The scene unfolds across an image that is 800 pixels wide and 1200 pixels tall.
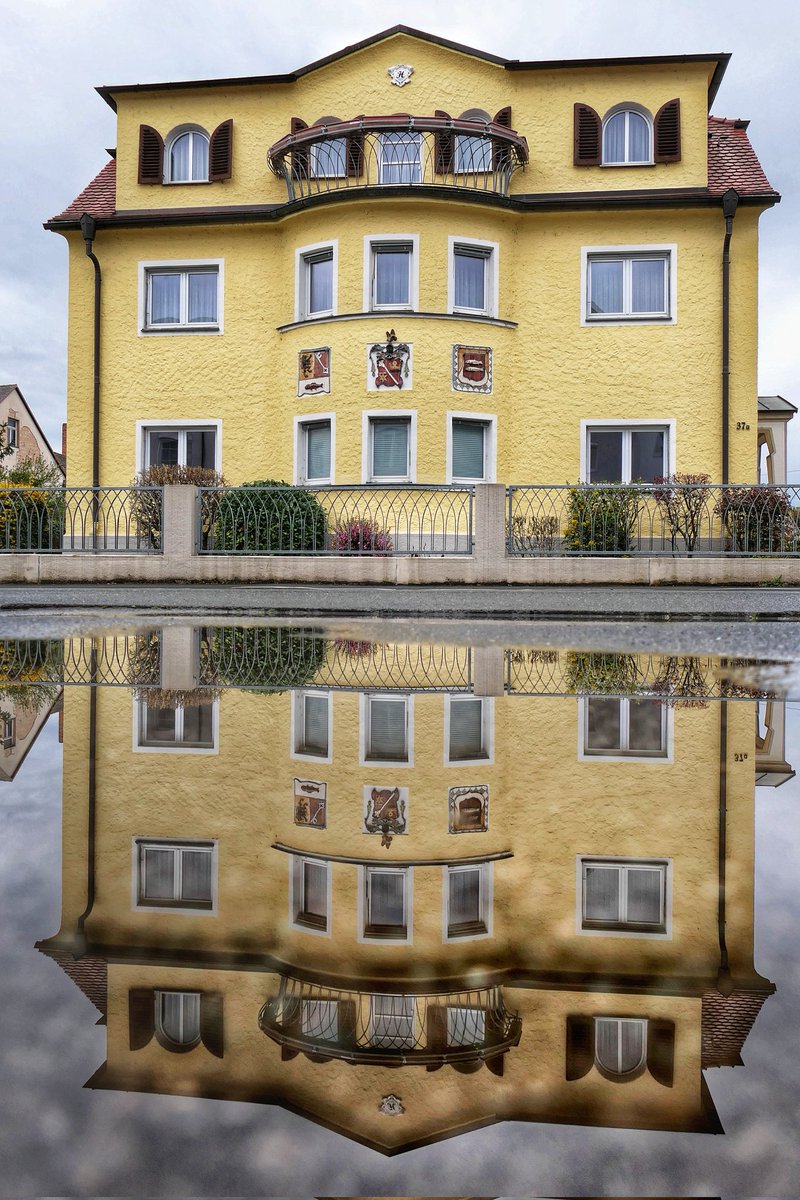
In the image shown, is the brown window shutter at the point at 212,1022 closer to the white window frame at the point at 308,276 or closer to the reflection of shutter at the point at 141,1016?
the reflection of shutter at the point at 141,1016

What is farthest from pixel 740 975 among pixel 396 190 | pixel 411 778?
pixel 396 190

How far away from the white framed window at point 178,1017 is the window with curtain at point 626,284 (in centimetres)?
2208

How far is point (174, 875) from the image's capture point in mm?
1667

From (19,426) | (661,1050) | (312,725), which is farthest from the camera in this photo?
(19,426)

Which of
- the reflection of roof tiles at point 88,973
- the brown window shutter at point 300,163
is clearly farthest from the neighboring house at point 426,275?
the reflection of roof tiles at point 88,973

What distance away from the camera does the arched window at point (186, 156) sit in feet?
76.5

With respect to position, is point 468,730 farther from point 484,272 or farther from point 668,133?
point 668,133

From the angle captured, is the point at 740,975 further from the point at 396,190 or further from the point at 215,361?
the point at 215,361

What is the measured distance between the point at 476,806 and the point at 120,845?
0.82 meters

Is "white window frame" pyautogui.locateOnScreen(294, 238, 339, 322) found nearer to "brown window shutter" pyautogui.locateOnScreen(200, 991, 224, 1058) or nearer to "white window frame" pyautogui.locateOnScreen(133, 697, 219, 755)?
"white window frame" pyautogui.locateOnScreen(133, 697, 219, 755)

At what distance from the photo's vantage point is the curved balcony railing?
2073 centimetres

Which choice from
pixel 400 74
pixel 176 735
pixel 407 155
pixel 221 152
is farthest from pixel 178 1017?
pixel 221 152

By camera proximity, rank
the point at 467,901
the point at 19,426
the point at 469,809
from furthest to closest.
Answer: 1. the point at 19,426
2. the point at 469,809
3. the point at 467,901

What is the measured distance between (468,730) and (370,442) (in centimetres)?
1784
